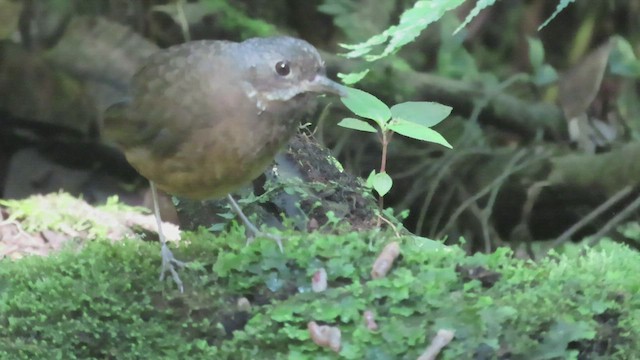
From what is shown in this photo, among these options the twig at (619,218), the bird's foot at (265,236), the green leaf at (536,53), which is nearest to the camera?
the bird's foot at (265,236)

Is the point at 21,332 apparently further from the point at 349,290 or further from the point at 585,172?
→ the point at 585,172

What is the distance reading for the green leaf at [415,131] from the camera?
5.68ft

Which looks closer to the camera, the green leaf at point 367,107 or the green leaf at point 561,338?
the green leaf at point 561,338

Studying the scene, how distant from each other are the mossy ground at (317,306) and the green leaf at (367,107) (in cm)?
26

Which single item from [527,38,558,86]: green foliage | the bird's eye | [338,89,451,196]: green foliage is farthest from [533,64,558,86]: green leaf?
the bird's eye

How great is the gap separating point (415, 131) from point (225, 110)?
448mm

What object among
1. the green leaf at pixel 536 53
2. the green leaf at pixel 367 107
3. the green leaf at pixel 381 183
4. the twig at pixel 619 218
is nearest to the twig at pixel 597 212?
the twig at pixel 619 218

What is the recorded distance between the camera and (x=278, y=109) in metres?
1.51

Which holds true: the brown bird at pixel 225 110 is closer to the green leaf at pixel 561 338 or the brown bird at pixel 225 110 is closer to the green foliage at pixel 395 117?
the green foliage at pixel 395 117

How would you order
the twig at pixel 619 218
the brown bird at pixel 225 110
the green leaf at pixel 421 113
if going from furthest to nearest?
the twig at pixel 619 218
the green leaf at pixel 421 113
the brown bird at pixel 225 110

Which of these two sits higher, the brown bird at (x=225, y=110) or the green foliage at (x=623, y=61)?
the green foliage at (x=623, y=61)

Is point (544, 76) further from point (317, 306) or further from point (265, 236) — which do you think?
point (317, 306)

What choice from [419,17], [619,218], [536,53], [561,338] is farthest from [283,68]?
[536,53]

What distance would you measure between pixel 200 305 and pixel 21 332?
0.32 metres
